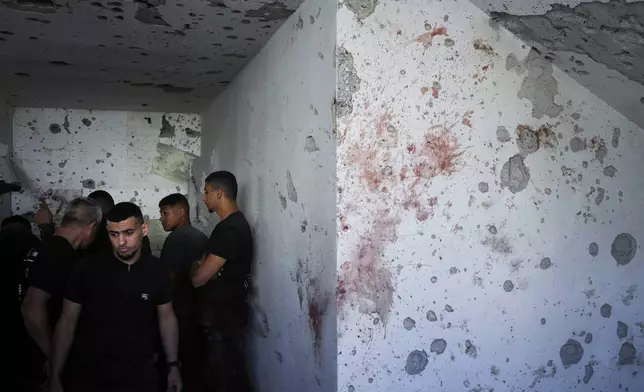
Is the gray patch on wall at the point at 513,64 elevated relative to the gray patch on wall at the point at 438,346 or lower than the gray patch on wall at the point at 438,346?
elevated

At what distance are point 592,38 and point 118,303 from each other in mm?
2105

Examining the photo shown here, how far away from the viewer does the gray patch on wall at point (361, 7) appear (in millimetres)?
1983

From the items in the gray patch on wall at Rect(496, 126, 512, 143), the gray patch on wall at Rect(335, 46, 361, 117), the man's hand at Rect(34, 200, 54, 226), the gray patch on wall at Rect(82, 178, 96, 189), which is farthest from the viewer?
the gray patch on wall at Rect(82, 178, 96, 189)

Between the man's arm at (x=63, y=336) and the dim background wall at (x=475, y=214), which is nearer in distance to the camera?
the dim background wall at (x=475, y=214)

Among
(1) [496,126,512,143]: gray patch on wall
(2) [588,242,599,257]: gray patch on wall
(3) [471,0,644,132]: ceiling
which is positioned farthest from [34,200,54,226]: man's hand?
(2) [588,242,599,257]: gray patch on wall

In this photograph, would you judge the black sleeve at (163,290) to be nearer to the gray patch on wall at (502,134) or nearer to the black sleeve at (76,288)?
the black sleeve at (76,288)

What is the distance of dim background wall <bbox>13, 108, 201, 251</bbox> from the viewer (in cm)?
500

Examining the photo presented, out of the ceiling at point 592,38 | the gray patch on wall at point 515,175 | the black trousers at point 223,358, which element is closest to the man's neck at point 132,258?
the black trousers at point 223,358

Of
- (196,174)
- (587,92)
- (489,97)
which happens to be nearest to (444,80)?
(489,97)

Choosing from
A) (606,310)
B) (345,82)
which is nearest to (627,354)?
(606,310)

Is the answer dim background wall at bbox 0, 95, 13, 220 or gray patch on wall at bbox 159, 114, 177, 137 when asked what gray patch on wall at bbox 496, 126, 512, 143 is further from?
dim background wall at bbox 0, 95, 13, 220

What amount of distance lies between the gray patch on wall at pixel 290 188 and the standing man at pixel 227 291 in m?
0.56

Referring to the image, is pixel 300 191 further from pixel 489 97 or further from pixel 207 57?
pixel 207 57

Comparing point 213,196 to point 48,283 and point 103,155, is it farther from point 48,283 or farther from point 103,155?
point 103,155
